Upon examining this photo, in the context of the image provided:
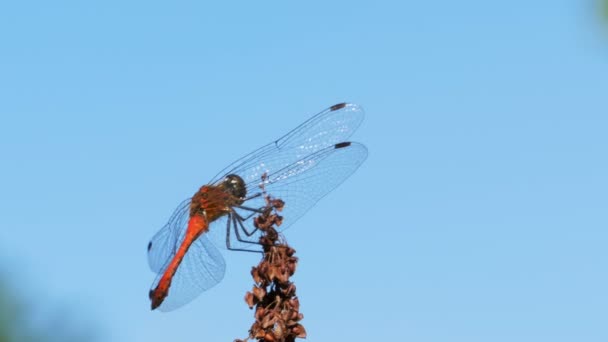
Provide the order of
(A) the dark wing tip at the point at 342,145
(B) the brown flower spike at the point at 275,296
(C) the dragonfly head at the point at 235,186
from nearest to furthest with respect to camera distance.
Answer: (B) the brown flower spike at the point at 275,296 < (C) the dragonfly head at the point at 235,186 < (A) the dark wing tip at the point at 342,145

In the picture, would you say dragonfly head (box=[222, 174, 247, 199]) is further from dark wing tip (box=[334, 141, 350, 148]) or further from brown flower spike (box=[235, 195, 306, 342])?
brown flower spike (box=[235, 195, 306, 342])

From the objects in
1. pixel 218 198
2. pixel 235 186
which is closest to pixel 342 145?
pixel 235 186

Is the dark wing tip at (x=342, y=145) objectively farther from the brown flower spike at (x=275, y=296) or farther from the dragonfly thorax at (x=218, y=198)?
the brown flower spike at (x=275, y=296)

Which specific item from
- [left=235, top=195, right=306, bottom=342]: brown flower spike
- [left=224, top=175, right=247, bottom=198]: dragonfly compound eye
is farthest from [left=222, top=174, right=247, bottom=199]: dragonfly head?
[left=235, top=195, right=306, bottom=342]: brown flower spike

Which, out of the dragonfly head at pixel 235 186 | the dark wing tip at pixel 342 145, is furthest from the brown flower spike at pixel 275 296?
the dark wing tip at pixel 342 145

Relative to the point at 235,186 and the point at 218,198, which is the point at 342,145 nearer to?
the point at 235,186

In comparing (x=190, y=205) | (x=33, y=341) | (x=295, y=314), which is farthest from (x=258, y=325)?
(x=190, y=205)

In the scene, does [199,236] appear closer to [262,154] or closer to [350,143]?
[262,154]

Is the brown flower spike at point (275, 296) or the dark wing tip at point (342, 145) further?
the dark wing tip at point (342, 145)
